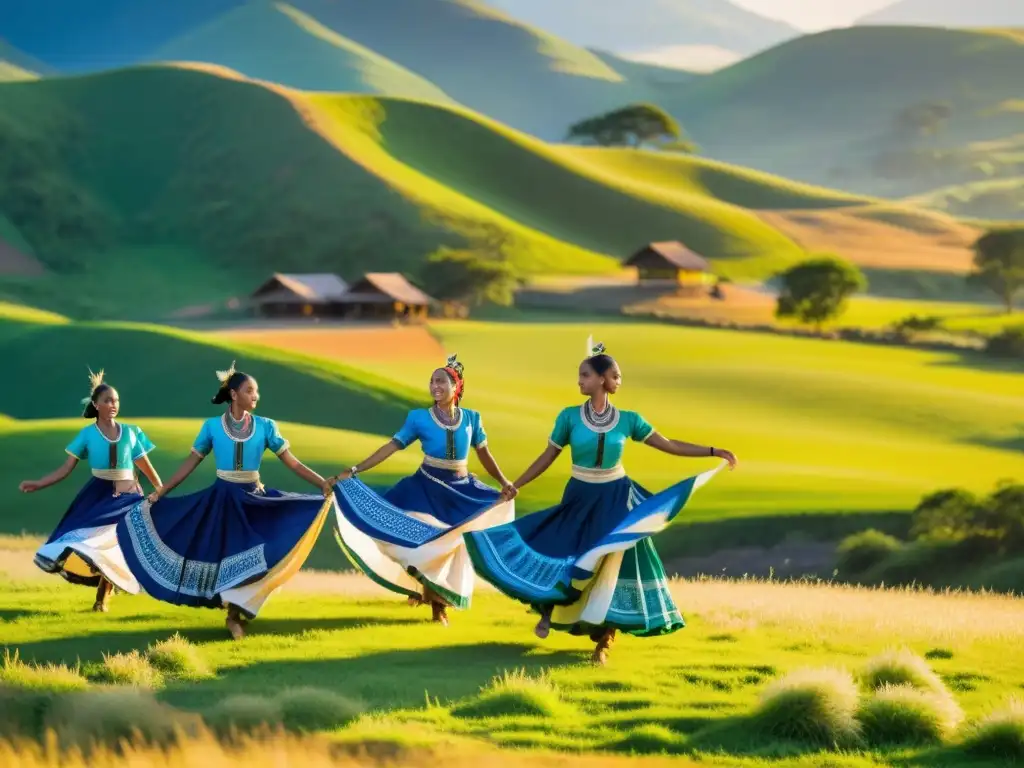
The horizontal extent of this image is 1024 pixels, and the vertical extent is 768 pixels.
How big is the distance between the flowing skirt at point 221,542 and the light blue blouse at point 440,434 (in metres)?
1.40

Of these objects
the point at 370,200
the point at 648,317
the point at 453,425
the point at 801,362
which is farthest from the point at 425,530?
the point at 370,200

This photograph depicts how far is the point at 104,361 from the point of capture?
6325 cm

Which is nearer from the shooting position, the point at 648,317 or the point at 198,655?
the point at 198,655

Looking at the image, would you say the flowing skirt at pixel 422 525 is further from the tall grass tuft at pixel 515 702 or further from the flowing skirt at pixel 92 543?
the tall grass tuft at pixel 515 702

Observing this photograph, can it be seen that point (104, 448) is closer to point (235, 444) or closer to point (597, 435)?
point (235, 444)

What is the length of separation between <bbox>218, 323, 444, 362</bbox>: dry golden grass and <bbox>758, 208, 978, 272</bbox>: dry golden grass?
71323 millimetres

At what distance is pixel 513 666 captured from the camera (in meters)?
14.4

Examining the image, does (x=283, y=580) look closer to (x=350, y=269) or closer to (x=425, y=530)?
(x=425, y=530)

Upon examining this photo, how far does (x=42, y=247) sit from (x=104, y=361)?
6568cm

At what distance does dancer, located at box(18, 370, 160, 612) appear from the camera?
669 inches

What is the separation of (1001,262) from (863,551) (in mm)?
89412

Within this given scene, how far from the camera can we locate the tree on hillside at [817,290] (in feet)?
320

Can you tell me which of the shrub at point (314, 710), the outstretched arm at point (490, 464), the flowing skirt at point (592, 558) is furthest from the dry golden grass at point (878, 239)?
the shrub at point (314, 710)

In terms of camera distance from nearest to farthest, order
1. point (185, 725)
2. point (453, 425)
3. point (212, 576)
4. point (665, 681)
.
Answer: point (185, 725), point (665, 681), point (212, 576), point (453, 425)
